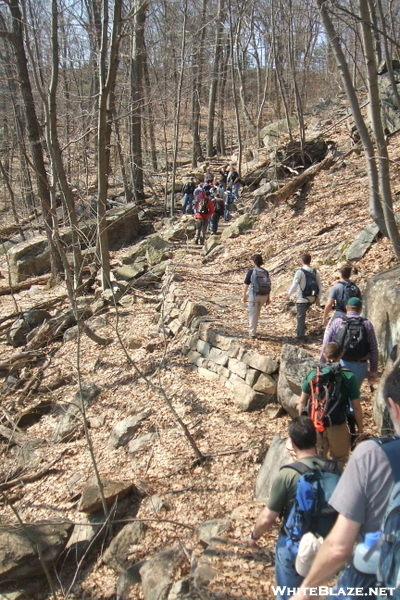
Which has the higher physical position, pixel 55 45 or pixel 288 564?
pixel 55 45

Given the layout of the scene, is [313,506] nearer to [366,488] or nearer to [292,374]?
[366,488]

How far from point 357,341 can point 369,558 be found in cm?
340

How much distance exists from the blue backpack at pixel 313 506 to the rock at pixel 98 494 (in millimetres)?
3457

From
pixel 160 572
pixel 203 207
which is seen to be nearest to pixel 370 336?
pixel 160 572

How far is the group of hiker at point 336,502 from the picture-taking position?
79.4 inches

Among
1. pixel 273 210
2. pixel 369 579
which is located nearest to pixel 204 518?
pixel 369 579

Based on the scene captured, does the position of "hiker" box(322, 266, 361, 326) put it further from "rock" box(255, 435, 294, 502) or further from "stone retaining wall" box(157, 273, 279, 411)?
"rock" box(255, 435, 294, 502)

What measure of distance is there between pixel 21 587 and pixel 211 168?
72.3ft

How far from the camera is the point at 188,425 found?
692 centimetres

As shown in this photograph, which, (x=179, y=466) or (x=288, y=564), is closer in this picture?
(x=288, y=564)

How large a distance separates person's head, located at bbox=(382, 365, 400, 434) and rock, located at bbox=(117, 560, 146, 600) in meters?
3.73

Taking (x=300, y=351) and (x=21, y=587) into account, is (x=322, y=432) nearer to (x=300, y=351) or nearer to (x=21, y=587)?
(x=300, y=351)

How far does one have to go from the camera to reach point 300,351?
249 inches

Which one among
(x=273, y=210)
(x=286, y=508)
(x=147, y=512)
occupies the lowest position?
(x=147, y=512)
